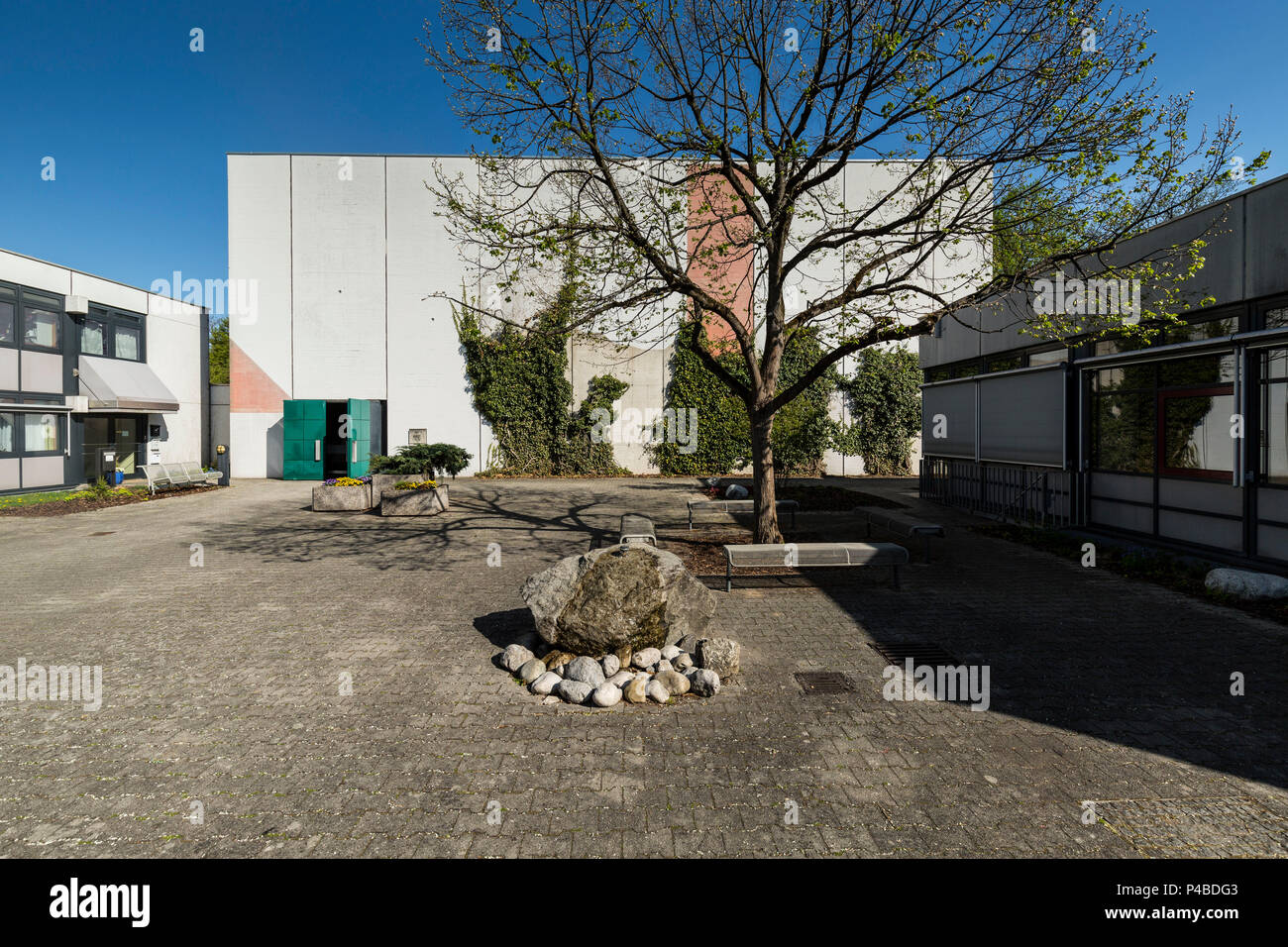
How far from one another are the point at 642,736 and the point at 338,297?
25.2 meters

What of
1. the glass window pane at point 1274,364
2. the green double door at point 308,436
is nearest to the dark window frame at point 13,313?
the green double door at point 308,436

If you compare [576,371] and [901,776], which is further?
[576,371]

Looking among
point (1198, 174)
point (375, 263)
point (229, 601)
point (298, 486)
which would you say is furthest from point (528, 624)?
point (375, 263)

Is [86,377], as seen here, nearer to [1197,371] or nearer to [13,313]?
[13,313]

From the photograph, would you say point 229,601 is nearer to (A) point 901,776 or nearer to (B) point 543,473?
(A) point 901,776

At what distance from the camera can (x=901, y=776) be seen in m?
3.73

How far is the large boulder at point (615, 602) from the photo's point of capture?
541cm

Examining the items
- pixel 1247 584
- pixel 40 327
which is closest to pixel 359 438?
pixel 40 327

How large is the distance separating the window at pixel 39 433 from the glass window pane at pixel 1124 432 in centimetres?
2721

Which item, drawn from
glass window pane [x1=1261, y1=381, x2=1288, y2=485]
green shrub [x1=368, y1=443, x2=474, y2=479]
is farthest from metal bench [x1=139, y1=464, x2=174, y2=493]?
glass window pane [x1=1261, y1=381, x2=1288, y2=485]

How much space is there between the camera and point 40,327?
1942 cm

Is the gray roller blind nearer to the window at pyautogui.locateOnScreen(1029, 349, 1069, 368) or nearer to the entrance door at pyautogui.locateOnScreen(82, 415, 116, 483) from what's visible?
the window at pyautogui.locateOnScreen(1029, 349, 1069, 368)

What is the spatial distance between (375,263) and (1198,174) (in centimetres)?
2453

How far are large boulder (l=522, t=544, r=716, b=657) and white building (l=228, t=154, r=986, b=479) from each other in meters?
19.8
